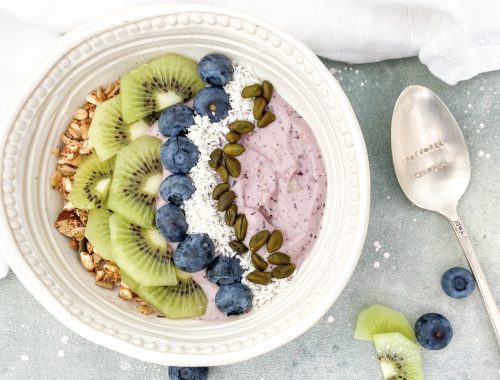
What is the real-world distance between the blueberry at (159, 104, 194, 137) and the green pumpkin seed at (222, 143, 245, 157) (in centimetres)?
8

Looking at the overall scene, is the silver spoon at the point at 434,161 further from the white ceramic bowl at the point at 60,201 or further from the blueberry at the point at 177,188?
the blueberry at the point at 177,188

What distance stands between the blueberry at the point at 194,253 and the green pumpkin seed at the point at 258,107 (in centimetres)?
25

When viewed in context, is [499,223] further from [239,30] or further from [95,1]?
[95,1]

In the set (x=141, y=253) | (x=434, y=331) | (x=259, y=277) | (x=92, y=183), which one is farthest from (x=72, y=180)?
(x=434, y=331)

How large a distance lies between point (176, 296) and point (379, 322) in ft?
1.51

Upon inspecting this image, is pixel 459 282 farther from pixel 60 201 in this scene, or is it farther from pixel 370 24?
pixel 60 201

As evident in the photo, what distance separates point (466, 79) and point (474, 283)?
1.46 feet

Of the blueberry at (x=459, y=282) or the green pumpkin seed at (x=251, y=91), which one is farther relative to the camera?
the blueberry at (x=459, y=282)

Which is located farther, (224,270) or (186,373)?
(186,373)

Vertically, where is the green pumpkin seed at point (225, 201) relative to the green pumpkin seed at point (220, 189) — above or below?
below

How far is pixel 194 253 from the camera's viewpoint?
1.19 metres

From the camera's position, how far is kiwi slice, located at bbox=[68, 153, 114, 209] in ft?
4.11

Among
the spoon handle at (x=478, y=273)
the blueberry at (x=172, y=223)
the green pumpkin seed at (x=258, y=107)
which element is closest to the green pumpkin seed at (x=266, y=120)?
the green pumpkin seed at (x=258, y=107)

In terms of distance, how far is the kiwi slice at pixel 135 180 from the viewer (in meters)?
1.24
